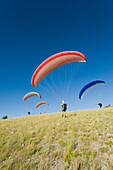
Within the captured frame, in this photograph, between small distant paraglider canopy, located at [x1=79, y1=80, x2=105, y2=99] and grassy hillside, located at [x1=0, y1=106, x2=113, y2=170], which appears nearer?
grassy hillside, located at [x1=0, y1=106, x2=113, y2=170]

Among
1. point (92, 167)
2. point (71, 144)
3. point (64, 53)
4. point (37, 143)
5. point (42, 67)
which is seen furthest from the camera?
point (42, 67)

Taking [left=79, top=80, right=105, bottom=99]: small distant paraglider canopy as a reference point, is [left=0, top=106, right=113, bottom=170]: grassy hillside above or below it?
below

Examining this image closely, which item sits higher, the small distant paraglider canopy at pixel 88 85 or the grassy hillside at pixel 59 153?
the small distant paraglider canopy at pixel 88 85

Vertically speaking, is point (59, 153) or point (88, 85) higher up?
point (88, 85)

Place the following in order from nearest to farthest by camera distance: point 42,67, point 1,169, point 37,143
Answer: point 1,169 < point 37,143 < point 42,67

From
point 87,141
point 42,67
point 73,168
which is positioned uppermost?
point 42,67

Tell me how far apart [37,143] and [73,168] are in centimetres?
255

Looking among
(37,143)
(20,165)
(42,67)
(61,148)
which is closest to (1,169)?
(20,165)

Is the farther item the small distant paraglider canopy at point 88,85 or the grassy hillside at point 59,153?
the small distant paraglider canopy at point 88,85

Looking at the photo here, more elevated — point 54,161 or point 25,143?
point 25,143

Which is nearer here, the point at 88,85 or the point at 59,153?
the point at 59,153

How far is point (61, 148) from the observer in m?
4.27

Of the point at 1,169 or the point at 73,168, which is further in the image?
the point at 1,169

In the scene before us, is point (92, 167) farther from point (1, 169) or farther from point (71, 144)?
point (1, 169)
